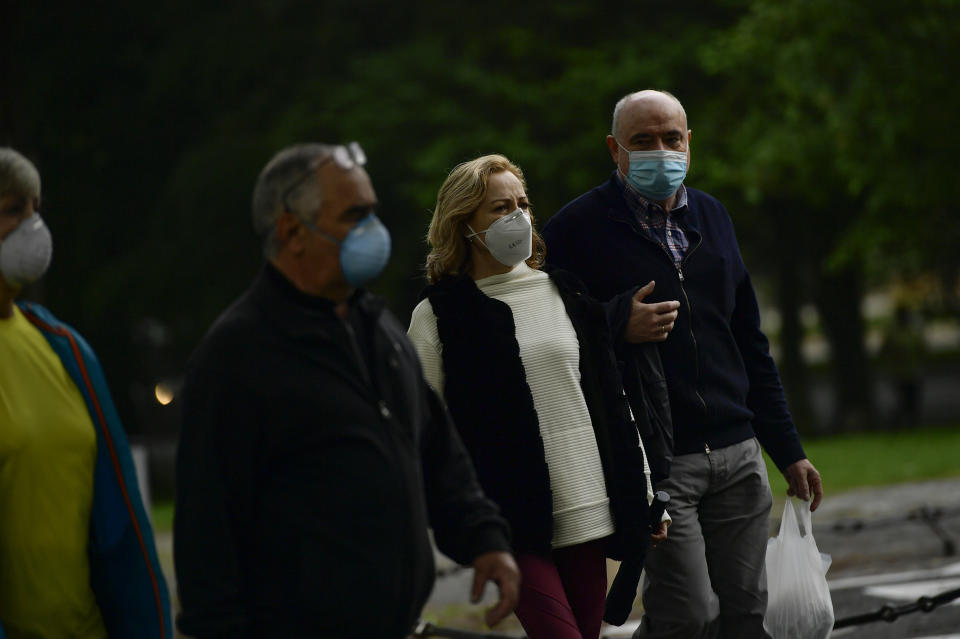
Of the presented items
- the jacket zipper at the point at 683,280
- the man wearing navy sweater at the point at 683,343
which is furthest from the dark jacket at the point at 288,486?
the jacket zipper at the point at 683,280

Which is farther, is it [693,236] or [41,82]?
[41,82]

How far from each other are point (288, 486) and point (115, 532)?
0.67m

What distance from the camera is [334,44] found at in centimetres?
2311

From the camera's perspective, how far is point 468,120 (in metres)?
20.9

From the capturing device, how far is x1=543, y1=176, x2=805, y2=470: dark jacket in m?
4.98

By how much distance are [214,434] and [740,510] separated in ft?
8.15

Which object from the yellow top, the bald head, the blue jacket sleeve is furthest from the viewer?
the blue jacket sleeve

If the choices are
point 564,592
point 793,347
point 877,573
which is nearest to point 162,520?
point 877,573

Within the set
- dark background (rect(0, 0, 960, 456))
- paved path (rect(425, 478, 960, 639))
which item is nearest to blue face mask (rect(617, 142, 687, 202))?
paved path (rect(425, 478, 960, 639))

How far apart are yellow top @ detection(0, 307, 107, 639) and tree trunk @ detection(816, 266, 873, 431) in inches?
874

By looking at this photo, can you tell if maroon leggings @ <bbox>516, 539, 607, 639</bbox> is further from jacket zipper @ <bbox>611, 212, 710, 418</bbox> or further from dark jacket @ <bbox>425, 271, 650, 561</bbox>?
jacket zipper @ <bbox>611, 212, 710, 418</bbox>

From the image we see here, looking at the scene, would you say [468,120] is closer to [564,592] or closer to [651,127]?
[651,127]

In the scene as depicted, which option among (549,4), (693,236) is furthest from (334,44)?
(693,236)

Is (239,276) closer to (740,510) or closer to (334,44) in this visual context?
(334,44)
